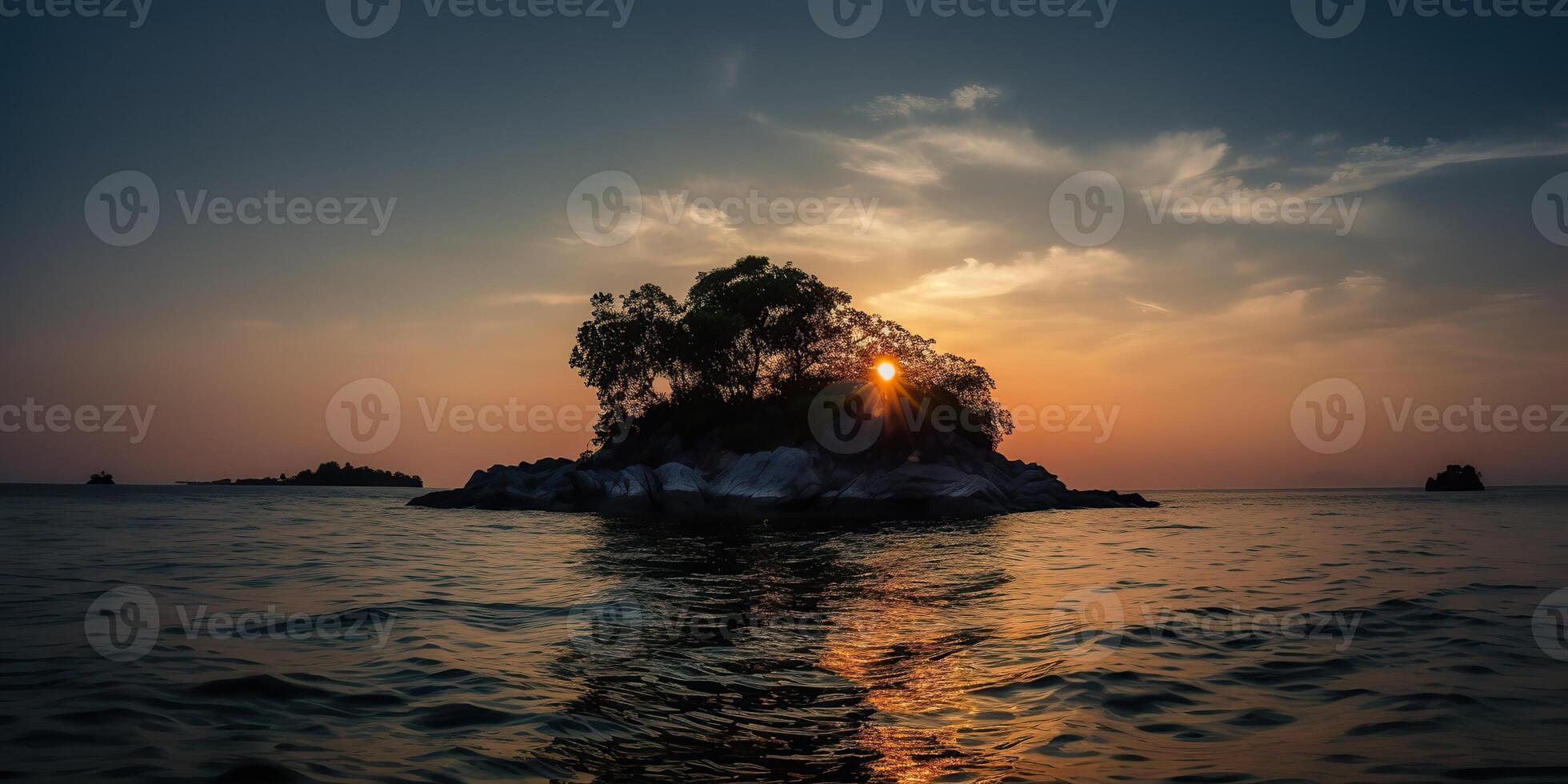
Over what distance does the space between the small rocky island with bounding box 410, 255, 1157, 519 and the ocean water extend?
32.6 meters

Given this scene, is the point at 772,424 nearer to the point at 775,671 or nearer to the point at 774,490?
the point at 774,490

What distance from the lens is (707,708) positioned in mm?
7195

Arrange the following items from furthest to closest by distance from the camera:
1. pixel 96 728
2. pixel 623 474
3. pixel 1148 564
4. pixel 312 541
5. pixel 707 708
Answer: pixel 623 474 < pixel 312 541 < pixel 1148 564 < pixel 707 708 < pixel 96 728

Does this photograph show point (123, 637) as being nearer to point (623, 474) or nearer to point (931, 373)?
point (623, 474)

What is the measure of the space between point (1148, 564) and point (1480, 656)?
10686 mm

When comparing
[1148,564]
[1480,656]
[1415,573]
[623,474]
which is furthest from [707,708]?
[623,474]

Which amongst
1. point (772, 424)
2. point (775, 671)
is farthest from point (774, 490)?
point (775, 671)

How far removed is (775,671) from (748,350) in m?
62.6

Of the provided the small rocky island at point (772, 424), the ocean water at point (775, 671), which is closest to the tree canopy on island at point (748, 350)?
the small rocky island at point (772, 424)

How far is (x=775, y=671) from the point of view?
873 cm

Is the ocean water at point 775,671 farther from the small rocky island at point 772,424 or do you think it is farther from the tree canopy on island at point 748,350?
the tree canopy on island at point 748,350

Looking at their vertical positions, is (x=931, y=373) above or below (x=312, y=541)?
above

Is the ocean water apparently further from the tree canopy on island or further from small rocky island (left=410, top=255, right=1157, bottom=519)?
the tree canopy on island

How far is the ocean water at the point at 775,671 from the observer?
18.7 feet
